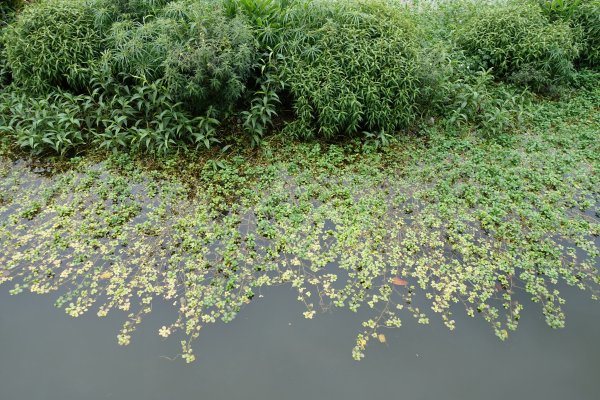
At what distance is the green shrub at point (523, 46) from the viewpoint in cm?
579

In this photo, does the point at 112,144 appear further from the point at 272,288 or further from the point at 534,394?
the point at 534,394

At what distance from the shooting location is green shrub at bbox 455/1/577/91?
579 centimetres

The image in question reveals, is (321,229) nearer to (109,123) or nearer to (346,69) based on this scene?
(346,69)

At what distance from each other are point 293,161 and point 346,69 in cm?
116

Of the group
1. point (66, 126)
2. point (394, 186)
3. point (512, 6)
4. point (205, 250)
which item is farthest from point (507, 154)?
point (66, 126)

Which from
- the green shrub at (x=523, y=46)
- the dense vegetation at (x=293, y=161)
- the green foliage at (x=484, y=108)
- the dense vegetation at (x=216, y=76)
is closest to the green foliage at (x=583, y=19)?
the green shrub at (x=523, y=46)

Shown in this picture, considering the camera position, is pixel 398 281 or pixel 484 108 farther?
pixel 484 108

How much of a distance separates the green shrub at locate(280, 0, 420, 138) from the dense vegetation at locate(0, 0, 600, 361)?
2 centimetres

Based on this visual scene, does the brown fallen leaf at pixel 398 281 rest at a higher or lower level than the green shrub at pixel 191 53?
lower

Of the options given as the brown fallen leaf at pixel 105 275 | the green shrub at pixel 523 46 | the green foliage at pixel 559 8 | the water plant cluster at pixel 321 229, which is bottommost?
the brown fallen leaf at pixel 105 275

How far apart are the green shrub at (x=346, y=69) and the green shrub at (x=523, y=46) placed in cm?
159

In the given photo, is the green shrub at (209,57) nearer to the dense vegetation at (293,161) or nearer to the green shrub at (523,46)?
the dense vegetation at (293,161)

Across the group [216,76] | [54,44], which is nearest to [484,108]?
[216,76]

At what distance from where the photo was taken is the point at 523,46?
580cm
